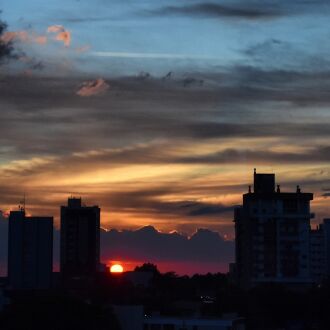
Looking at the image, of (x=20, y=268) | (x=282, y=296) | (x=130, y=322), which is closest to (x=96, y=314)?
(x=130, y=322)

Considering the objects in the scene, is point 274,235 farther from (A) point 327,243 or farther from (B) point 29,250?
(B) point 29,250

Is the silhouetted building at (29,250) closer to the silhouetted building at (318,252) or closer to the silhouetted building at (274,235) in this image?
the silhouetted building at (274,235)

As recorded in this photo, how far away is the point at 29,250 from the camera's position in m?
169

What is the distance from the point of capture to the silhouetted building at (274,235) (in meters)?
137

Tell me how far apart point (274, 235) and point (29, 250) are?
151 ft

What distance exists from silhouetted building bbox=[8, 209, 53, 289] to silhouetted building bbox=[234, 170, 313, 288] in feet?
119

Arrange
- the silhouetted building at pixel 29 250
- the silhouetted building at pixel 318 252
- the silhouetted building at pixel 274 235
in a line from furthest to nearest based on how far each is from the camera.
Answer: the silhouetted building at pixel 318 252 → the silhouetted building at pixel 29 250 → the silhouetted building at pixel 274 235

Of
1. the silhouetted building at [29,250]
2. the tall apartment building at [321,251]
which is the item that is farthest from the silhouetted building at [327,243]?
the silhouetted building at [29,250]

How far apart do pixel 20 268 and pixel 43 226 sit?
8.42 metres

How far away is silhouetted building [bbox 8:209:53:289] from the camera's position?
16325 centimetres

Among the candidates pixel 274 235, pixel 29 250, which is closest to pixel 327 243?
pixel 274 235

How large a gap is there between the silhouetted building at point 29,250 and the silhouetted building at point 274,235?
36.3m

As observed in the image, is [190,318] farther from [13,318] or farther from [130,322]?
[13,318]

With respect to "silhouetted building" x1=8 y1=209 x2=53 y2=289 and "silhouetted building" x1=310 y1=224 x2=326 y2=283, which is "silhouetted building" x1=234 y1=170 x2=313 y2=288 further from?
"silhouetted building" x1=8 y1=209 x2=53 y2=289
